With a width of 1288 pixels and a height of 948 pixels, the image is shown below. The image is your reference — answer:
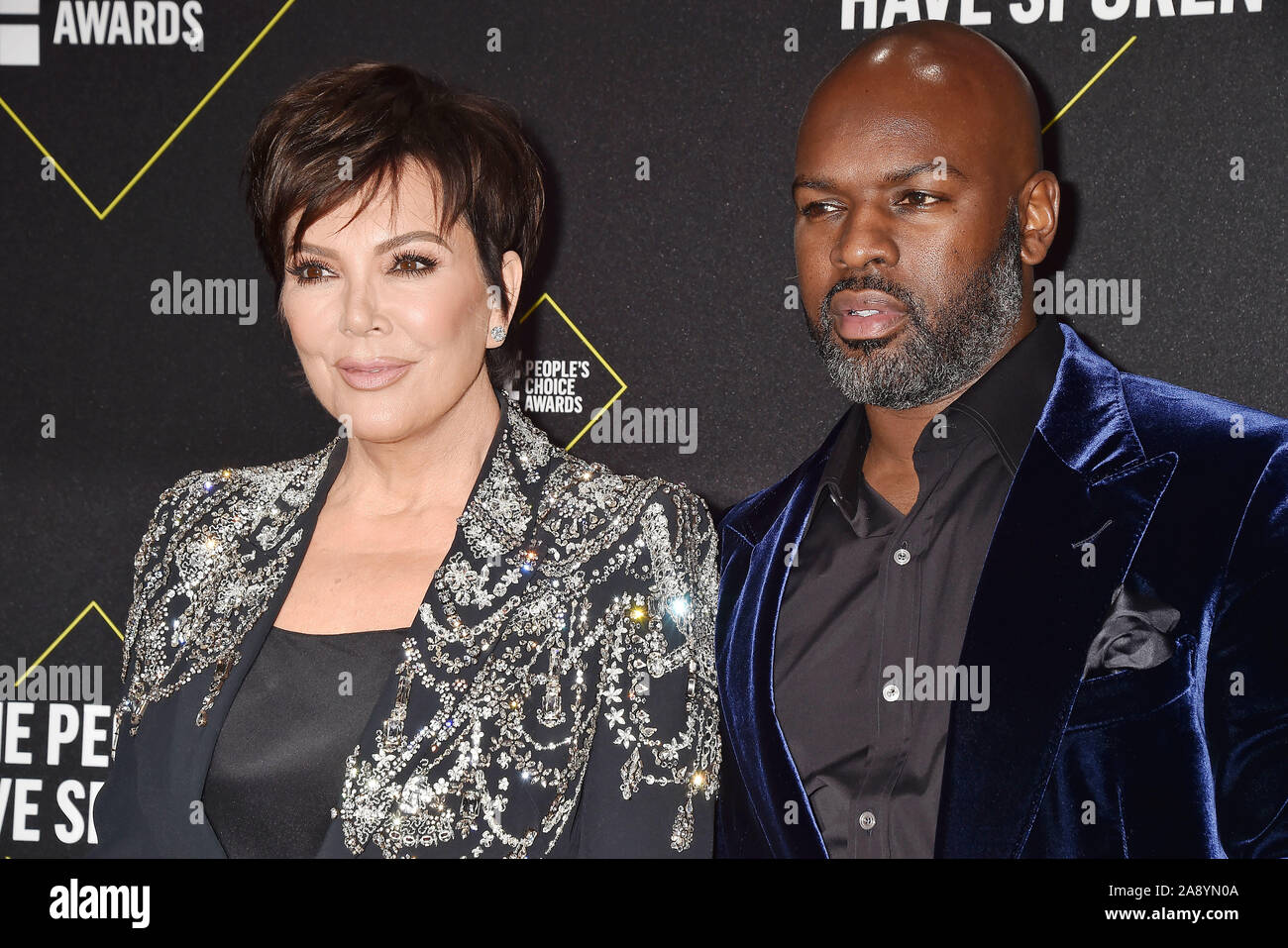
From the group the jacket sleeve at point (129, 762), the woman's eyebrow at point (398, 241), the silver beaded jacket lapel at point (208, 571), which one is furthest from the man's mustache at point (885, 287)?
the jacket sleeve at point (129, 762)

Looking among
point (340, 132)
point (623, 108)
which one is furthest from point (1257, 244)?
point (340, 132)

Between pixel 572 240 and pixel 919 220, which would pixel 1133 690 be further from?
pixel 572 240

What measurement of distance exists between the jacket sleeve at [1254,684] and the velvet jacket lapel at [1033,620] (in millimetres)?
135

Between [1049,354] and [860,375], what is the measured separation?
297 mm

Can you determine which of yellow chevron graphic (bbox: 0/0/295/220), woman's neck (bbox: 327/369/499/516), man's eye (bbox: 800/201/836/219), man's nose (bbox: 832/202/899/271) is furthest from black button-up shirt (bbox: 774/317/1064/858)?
yellow chevron graphic (bbox: 0/0/295/220)

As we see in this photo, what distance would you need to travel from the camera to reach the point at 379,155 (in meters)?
2.00

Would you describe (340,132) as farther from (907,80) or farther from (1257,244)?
(1257,244)

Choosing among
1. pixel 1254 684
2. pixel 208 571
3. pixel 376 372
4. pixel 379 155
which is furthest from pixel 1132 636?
pixel 208 571

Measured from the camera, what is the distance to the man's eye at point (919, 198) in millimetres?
1956

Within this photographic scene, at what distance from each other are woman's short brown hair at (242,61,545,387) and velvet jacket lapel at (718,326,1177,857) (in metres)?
0.85

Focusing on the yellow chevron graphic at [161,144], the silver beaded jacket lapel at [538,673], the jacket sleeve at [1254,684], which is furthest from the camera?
the yellow chevron graphic at [161,144]

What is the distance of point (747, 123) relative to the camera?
8.23 feet

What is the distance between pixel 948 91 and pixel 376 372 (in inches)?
38.9

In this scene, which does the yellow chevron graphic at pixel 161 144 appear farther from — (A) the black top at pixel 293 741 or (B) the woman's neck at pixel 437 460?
(A) the black top at pixel 293 741
